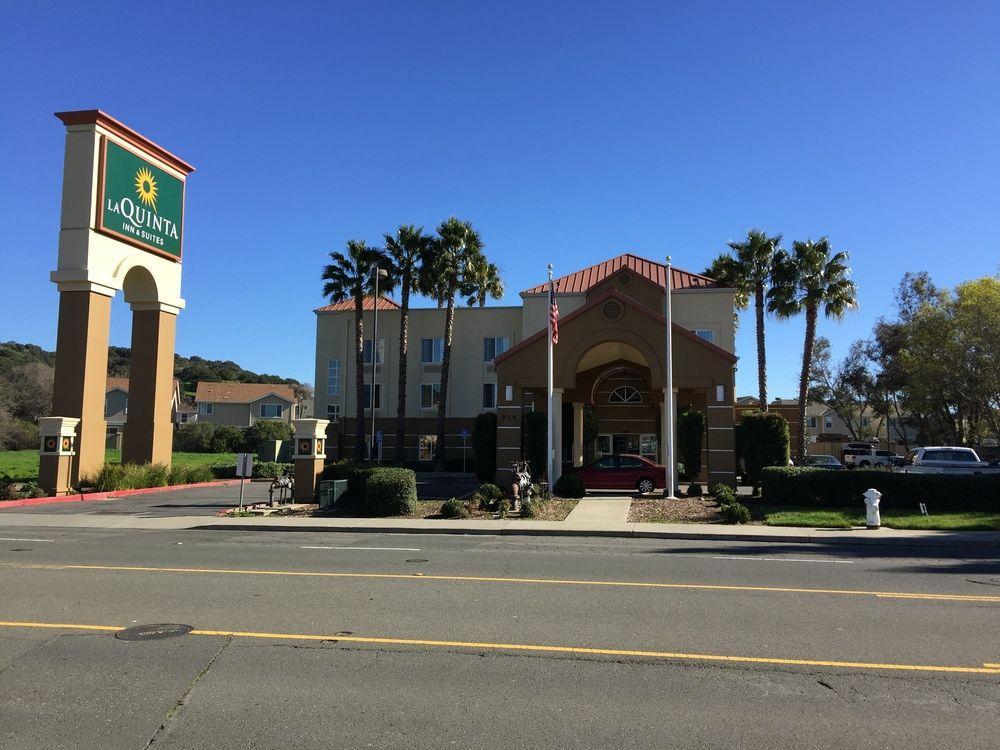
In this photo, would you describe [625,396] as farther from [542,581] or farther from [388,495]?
[542,581]

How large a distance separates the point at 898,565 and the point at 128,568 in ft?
38.6

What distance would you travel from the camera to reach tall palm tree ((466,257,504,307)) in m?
42.9

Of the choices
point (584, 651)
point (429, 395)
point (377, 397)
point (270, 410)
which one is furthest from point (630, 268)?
point (270, 410)

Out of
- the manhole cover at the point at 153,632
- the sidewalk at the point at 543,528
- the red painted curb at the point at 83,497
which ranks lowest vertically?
the red painted curb at the point at 83,497

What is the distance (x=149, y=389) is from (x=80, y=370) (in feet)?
12.5

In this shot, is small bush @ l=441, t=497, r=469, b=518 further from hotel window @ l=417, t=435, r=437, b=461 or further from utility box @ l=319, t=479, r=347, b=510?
hotel window @ l=417, t=435, r=437, b=461

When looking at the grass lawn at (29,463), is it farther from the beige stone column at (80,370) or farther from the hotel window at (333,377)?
the hotel window at (333,377)

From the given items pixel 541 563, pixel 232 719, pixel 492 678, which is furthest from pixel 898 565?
pixel 232 719

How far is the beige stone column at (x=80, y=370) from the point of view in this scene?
2716 cm

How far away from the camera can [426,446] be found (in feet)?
158

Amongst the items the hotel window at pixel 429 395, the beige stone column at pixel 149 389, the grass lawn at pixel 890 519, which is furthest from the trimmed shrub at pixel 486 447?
the hotel window at pixel 429 395

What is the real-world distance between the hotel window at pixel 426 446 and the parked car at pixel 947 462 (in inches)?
1135

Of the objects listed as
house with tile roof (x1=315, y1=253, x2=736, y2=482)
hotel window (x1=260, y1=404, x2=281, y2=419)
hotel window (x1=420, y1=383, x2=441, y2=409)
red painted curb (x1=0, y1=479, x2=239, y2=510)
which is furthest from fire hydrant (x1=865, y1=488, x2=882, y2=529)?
hotel window (x1=260, y1=404, x2=281, y2=419)

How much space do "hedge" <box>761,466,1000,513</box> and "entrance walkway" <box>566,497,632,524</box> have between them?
4.27m
